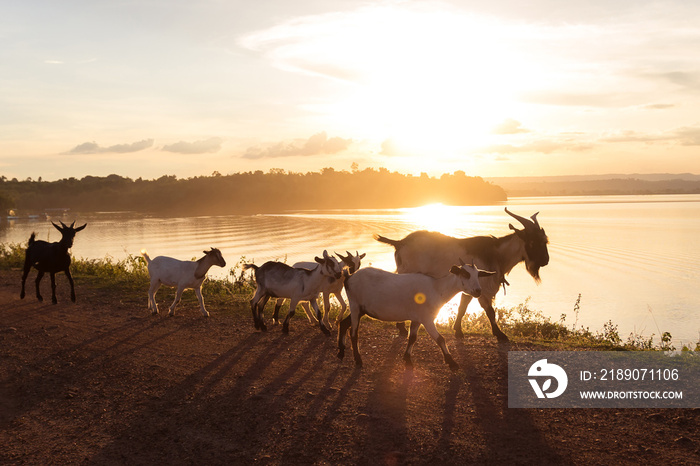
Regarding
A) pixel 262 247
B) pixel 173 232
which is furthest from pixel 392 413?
pixel 173 232

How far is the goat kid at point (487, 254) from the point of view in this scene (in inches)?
440

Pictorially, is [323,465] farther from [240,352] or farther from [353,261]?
[353,261]

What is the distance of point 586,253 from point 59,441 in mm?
38541

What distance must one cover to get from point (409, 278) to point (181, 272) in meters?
7.01

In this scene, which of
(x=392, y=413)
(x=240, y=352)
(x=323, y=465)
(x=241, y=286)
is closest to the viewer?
(x=323, y=465)

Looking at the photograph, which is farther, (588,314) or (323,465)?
(588,314)

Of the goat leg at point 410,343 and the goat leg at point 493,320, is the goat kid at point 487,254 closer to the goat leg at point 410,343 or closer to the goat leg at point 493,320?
the goat leg at point 493,320

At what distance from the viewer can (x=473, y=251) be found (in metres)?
11.3

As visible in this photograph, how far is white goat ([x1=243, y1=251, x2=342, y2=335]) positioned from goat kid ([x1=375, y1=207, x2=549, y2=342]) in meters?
1.75

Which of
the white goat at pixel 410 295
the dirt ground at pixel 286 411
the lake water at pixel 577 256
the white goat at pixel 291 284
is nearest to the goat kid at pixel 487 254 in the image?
the dirt ground at pixel 286 411

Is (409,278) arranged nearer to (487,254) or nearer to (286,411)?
(487,254)

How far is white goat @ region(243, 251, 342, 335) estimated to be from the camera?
11.5 m

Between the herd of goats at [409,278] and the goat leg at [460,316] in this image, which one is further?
the goat leg at [460,316]

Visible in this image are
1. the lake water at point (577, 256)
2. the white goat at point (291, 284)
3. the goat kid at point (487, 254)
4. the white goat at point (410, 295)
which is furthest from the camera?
the lake water at point (577, 256)
